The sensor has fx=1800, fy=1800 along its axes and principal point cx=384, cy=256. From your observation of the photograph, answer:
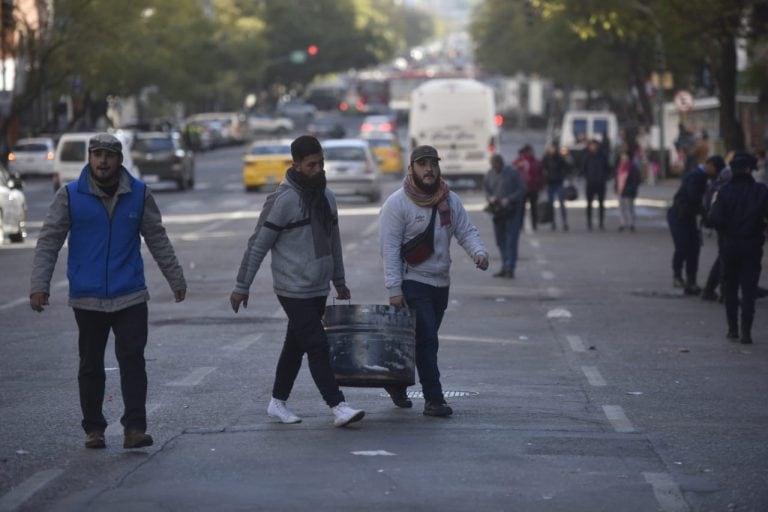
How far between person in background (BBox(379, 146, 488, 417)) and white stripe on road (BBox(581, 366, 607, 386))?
2.27 metres

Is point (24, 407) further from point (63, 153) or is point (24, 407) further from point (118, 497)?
point (63, 153)

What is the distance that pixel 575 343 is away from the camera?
1573cm

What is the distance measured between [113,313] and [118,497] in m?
1.62

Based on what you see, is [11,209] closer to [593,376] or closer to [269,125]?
[593,376]

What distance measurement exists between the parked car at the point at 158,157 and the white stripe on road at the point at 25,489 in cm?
4028

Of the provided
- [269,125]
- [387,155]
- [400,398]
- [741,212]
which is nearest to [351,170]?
[387,155]

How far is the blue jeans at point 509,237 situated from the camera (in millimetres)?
23000

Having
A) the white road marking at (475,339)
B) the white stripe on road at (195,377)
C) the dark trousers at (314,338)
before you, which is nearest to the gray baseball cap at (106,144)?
the dark trousers at (314,338)

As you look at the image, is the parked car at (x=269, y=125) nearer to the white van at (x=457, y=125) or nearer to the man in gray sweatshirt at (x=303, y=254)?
the white van at (x=457, y=125)

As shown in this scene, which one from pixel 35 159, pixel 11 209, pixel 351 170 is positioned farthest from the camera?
pixel 35 159

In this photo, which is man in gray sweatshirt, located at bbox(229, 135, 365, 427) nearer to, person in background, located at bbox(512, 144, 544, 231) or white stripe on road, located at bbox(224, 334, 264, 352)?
white stripe on road, located at bbox(224, 334, 264, 352)

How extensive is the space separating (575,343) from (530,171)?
14.9m

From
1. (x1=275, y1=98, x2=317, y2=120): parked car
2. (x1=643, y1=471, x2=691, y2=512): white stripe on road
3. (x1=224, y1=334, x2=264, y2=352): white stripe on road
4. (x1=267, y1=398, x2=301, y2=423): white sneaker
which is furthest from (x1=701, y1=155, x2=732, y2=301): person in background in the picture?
(x1=275, y1=98, x2=317, y2=120): parked car

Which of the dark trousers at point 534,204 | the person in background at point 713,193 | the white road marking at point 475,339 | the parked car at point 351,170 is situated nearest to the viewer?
the white road marking at point 475,339
